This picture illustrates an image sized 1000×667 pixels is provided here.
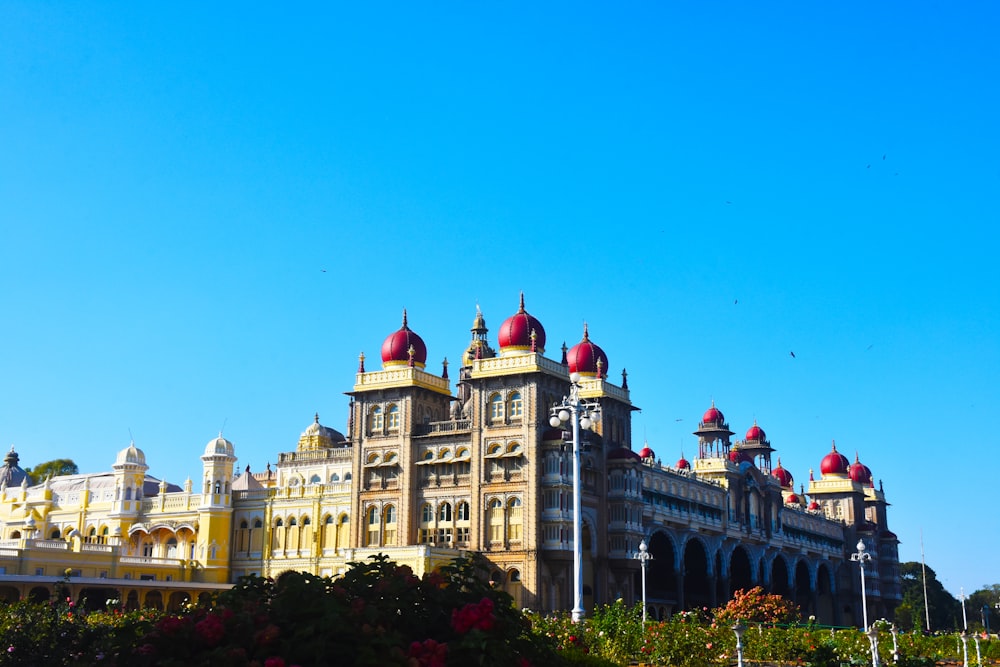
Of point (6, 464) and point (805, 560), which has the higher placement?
point (6, 464)

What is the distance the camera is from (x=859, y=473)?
106 metres

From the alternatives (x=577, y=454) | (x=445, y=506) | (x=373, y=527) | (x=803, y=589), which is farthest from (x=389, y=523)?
(x=803, y=589)

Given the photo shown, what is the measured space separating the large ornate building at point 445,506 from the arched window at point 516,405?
64 millimetres

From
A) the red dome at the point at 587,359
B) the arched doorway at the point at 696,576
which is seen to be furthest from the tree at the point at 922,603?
the red dome at the point at 587,359

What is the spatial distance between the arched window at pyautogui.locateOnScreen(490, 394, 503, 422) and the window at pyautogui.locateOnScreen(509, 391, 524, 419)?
65cm

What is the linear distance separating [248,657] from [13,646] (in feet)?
22.5

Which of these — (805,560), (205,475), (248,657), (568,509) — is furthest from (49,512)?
(248,657)

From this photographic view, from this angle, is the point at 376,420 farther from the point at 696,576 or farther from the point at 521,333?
the point at 696,576

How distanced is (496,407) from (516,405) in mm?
1301

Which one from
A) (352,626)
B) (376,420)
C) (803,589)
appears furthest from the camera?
(803,589)

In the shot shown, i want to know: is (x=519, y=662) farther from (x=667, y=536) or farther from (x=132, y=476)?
(x=132, y=476)

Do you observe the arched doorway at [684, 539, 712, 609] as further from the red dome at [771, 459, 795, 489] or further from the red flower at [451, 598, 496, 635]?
the red flower at [451, 598, 496, 635]

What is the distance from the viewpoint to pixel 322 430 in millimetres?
86062

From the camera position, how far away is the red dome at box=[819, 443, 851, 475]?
102 meters
